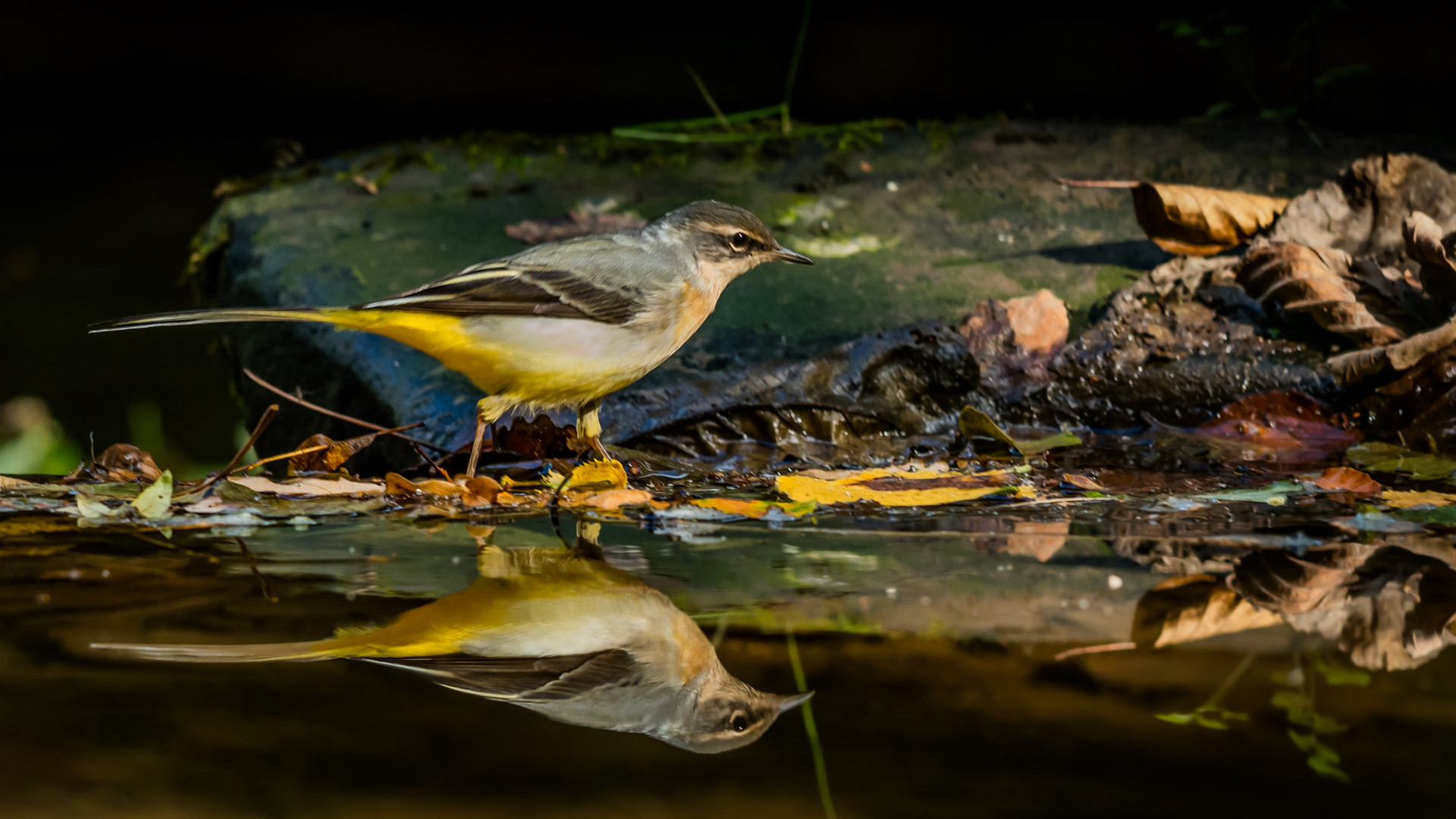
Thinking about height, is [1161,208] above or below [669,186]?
below

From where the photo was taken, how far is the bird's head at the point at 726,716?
1.47m

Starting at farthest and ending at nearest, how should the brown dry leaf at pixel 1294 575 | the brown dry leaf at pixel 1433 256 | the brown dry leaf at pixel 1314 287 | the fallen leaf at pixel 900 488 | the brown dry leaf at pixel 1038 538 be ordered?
the brown dry leaf at pixel 1314 287 → the brown dry leaf at pixel 1433 256 → the fallen leaf at pixel 900 488 → the brown dry leaf at pixel 1038 538 → the brown dry leaf at pixel 1294 575

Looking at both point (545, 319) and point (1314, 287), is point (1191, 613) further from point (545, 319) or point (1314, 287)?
point (1314, 287)

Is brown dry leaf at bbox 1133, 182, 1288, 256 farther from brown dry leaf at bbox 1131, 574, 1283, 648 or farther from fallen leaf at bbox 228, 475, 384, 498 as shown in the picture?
fallen leaf at bbox 228, 475, 384, 498

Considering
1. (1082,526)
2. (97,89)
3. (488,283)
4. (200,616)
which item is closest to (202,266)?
(97,89)

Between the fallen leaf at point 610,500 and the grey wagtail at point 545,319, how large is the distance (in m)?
0.44

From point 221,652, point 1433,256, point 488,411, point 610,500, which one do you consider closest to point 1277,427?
point 1433,256

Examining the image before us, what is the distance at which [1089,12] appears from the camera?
22.9 feet

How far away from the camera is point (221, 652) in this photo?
1755mm

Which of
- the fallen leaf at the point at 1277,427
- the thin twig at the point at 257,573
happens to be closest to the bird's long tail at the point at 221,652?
the thin twig at the point at 257,573

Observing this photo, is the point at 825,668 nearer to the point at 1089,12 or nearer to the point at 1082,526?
the point at 1082,526

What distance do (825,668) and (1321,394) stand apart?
2.95 metres

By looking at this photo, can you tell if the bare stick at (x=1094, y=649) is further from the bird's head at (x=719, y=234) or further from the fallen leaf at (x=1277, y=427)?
the bird's head at (x=719, y=234)

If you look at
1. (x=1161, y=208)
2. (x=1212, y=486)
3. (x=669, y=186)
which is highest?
Result: (x=669, y=186)
